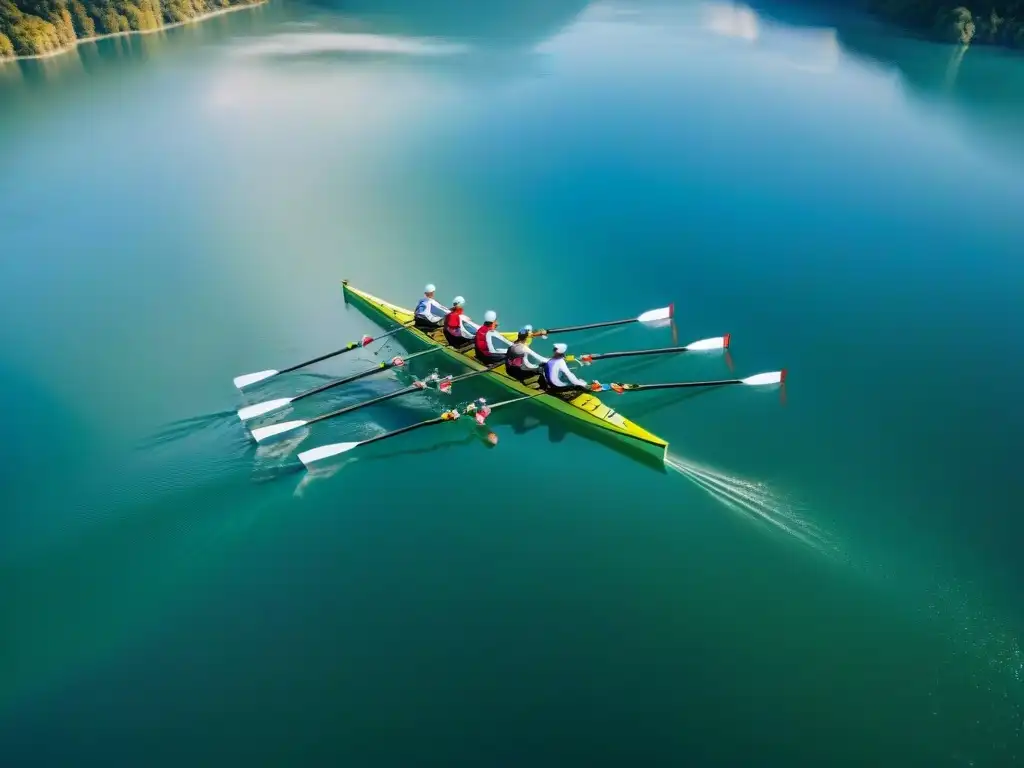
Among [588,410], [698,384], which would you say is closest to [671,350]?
[698,384]

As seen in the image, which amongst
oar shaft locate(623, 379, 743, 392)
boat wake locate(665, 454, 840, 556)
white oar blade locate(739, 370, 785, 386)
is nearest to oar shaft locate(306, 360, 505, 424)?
oar shaft locate(623, 379, 743, 392)

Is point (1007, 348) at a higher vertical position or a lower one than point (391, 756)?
higher

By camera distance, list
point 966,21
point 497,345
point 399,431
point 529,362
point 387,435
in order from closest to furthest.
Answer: point 387,435
point 399,431
point 529,362
point 497,345
point 966,21

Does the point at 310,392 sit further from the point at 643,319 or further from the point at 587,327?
the point at 643,319

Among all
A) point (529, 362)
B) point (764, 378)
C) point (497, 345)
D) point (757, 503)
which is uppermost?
point (529, 362)

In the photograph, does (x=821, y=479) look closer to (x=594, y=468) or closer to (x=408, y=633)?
(x=594, y=468)

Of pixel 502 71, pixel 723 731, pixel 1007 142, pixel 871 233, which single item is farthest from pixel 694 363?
pixel 502 71
